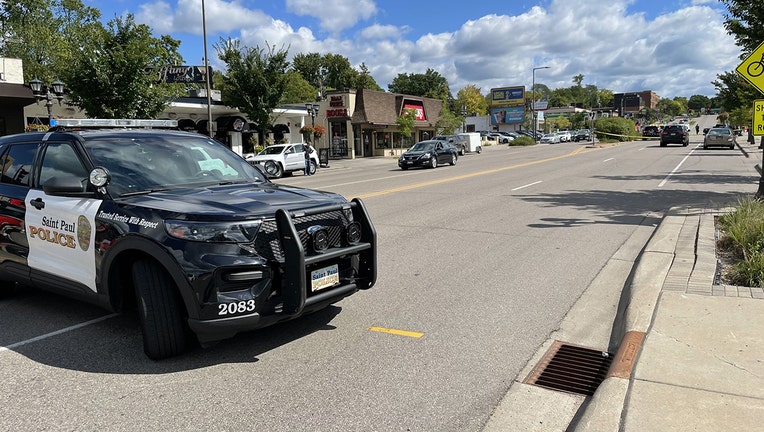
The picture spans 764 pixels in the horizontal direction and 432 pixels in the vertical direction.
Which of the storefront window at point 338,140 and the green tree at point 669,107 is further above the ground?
the green tree at point 669,107

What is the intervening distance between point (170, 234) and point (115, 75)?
22280 millimetres

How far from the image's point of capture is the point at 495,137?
2997 inches

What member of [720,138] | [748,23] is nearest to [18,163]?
[748,23]

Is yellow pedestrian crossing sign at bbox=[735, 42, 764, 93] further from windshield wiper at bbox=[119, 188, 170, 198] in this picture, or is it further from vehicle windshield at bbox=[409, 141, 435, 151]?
vehicle windshield at bbox=[409, 141, 435, 151]

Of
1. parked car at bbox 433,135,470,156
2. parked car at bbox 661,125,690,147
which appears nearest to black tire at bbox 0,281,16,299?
parked car at bbox 433,135,470,156

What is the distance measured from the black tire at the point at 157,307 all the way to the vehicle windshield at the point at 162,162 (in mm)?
886

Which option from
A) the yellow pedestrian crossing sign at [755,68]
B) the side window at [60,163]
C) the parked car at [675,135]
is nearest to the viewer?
the side window at [60,163]

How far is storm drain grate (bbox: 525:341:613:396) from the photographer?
3.94 metres

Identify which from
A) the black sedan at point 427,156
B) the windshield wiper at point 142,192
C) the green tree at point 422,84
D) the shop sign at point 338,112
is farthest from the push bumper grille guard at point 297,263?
the green tree at point 422,84

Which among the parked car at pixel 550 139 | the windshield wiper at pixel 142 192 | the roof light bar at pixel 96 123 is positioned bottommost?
the windshield wiper at pixel 142 192

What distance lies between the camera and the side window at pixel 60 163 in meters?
5.00

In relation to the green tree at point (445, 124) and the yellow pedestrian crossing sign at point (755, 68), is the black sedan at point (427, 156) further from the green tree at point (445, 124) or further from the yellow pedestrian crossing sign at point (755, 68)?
the green tree at point (445, 124)

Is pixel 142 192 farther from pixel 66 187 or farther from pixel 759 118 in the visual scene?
pixel 759 118

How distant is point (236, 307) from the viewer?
3.92 metres
